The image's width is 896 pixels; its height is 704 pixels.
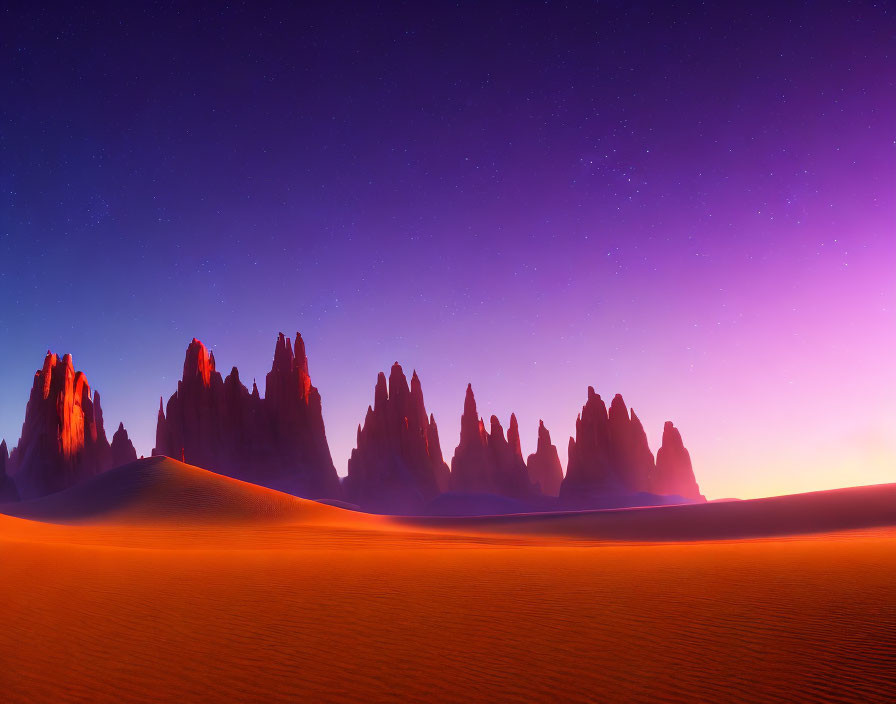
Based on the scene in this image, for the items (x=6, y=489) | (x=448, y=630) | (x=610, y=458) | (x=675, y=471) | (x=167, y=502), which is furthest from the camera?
(x=675, y=471)

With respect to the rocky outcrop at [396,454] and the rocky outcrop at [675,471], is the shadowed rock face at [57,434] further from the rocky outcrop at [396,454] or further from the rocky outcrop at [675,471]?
the rocky outcrop at [675,471]

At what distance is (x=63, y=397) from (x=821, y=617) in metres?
110

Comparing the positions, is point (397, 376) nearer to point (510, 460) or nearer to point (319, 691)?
point (510, 460)

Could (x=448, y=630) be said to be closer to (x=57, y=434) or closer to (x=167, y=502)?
(x=167, y=502)

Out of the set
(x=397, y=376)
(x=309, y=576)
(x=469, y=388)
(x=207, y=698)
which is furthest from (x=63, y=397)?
(x=207, y=698)

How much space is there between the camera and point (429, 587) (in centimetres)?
1328

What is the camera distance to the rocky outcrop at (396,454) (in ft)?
340

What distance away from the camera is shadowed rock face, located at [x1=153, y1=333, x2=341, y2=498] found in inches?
3740

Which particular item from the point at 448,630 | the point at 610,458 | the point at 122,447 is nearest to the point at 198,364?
the point at 122,447

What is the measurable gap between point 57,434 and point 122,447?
2552cm

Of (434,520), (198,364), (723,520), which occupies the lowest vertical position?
(723,520)

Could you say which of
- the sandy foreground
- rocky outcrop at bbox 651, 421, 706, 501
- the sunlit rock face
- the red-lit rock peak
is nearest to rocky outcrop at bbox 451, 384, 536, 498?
the sunlit rock face

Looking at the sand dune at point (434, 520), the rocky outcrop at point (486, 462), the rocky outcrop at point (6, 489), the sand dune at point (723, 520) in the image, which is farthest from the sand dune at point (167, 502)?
the rocky outcrop at point (486, 462)

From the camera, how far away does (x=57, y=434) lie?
88.6 m
